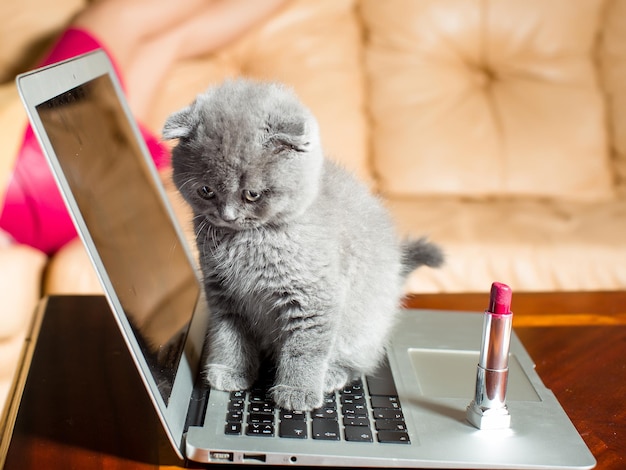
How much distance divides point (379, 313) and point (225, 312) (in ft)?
0.60

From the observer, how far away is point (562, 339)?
928mm

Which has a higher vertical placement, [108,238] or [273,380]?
[108,238]

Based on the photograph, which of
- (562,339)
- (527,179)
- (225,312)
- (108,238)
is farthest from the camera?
(527,179)

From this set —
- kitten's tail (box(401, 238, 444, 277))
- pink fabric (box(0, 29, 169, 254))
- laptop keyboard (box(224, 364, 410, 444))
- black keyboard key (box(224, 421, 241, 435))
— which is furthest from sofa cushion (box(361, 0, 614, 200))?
black keyboard key (box(224, 421, 241, 435))

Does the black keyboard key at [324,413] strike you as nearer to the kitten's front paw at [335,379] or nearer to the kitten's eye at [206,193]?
the kitten's front paw at [335,379]

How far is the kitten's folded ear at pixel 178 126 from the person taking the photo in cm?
72

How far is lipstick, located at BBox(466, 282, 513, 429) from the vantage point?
659 mm

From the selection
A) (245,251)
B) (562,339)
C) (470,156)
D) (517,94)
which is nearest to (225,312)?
(245,251)

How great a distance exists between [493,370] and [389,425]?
112 mm

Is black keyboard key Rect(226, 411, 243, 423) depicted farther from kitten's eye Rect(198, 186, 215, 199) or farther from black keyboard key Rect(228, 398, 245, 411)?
kitten's eye Rect(198, 186, 215, 199)

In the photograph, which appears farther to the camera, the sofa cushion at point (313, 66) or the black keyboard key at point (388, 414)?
the sofa cushion at point (313, 66)

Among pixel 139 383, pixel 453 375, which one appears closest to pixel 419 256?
pixel 453 375

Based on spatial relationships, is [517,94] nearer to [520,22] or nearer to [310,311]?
[520,22]

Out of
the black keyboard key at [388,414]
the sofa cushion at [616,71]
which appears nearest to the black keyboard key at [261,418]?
the black keyboard key at [388,414]
